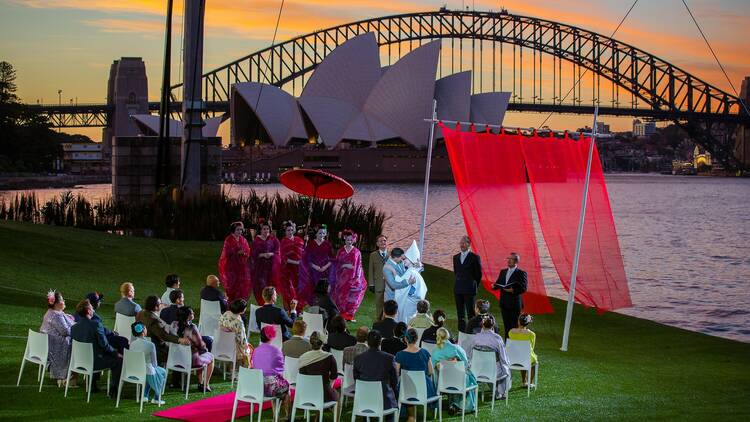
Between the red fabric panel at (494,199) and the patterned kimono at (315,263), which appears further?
the patterned kimono at (315,263)

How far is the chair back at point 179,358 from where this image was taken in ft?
32.8

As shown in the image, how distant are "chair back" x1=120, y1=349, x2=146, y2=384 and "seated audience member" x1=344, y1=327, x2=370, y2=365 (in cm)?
186

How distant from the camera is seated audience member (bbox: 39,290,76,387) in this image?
1041 cm

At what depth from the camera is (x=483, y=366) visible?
10.1m

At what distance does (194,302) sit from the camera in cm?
1689

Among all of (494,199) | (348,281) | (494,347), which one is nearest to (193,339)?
→ (494,347)

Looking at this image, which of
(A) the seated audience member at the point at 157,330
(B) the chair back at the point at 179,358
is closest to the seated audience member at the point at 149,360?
(B) the chair back at the point at 179,358

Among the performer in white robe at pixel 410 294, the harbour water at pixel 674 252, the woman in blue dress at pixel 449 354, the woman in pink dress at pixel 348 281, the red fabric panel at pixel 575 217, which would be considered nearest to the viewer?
the woman in blue dress at pixel 449 354

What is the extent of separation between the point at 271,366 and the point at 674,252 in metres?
40.1

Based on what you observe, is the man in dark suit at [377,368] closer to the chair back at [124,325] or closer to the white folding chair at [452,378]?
the white folding chair at [452,378]

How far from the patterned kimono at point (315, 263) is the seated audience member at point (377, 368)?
21.3 feet

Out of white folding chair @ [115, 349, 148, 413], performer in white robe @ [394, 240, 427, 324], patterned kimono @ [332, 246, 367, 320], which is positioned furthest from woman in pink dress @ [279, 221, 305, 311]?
white folding chair @ [115, 349, 148, 413]

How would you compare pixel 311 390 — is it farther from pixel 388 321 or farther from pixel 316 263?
pixel 316 263

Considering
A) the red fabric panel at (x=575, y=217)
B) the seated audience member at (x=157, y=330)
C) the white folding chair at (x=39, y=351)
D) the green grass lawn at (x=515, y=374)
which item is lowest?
the green grass lawn at (x=515, y=374)
